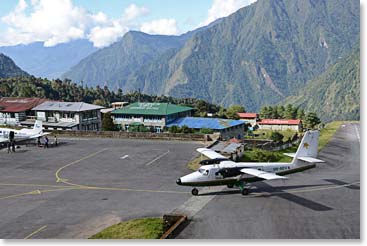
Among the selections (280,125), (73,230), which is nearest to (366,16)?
(73,230)

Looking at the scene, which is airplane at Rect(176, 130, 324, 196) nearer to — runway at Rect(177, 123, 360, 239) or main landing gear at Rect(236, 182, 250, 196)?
main landing gear at Rect(236, 182, 250, 196)

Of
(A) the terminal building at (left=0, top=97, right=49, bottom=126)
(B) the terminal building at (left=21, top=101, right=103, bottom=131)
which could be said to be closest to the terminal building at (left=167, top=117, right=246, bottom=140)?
(B) the terminal building at (left=21, top=101, right=103, bottom=131)

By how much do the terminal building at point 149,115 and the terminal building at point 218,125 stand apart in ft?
6.95

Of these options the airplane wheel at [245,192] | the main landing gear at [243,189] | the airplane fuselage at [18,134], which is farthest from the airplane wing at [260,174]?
the airplane fuselage at [18,134]

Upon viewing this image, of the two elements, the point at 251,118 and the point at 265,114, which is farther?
the point at 265,114

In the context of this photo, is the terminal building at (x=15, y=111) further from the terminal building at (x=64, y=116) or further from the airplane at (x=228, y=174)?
the airplane at (x=228, y=174)

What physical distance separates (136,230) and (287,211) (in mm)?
10176

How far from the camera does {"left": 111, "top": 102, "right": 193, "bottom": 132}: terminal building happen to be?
8612cm

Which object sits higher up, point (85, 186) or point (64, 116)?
point (64, 116)

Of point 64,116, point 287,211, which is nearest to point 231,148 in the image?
point 287,211

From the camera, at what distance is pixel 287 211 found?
26.6 meters

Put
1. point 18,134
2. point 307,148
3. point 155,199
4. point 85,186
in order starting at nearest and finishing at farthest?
point 155,199
point 307,148
point 85,186
point 18,134

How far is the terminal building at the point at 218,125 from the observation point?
7969 centimetres

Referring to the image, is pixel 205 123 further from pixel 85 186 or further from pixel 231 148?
pixel 85 186
